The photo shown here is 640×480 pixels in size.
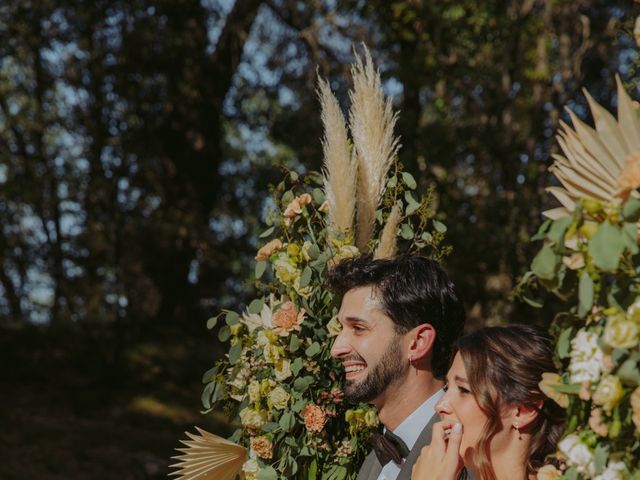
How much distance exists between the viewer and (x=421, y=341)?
2809 mm

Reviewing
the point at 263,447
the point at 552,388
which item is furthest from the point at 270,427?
the point at 552,388

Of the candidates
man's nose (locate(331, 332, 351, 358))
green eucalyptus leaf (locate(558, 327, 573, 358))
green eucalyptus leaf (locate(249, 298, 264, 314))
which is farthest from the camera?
green eucalyptus leaf (locate(249, 298, 264, 314))

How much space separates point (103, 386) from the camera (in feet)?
32.2

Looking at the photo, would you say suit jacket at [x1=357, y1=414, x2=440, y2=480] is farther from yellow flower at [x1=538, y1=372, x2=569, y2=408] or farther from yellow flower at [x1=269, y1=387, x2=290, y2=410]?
yellow flower at [x1=538, y1=372, x2=569, y2=408]

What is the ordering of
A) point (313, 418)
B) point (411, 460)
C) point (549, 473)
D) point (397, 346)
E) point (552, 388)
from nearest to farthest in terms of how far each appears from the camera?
point (552, 388) < point (549, 473) < point (411, 460) < point (397, 346) < point (313, 418)

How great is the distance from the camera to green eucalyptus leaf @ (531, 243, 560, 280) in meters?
1.68

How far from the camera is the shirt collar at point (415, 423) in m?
2.76

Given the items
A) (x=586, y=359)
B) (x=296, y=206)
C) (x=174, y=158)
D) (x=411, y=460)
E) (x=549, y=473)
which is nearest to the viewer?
(x=586, y=359)

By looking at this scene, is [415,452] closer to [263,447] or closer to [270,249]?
[263,447]

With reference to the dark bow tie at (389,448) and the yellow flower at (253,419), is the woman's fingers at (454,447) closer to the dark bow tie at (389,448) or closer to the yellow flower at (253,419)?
the dark bow tie at (389,448)

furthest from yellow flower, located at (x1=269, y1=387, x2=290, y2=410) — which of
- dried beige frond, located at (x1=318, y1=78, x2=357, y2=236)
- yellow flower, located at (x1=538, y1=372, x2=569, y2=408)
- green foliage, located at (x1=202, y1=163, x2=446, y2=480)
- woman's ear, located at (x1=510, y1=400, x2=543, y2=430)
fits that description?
yellow flower, located at (x1=538, y1=372, x2=569, y2=408)

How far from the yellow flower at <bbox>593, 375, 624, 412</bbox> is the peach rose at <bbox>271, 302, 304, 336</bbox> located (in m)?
1.57

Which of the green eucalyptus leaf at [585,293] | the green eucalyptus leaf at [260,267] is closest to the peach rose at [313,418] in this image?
the green eucalyptus leaf at [260,267]

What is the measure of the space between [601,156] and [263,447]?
175cm
